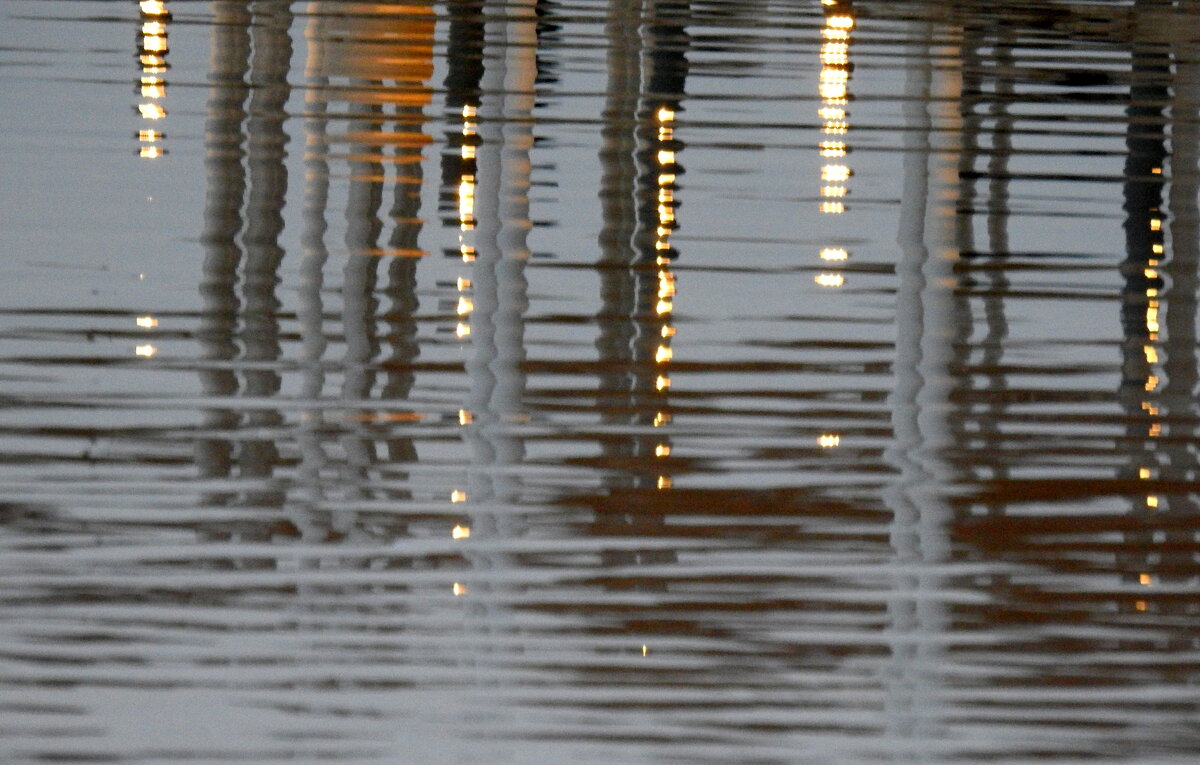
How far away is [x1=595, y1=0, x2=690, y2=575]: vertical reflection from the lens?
15.6 feet

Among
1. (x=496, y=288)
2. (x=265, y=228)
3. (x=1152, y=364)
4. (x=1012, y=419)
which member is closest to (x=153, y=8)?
(x=265, y=228)

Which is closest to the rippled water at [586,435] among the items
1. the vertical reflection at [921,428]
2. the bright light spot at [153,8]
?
the vertical reflection at [921,428]

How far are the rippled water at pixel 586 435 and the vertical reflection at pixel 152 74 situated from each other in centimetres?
8

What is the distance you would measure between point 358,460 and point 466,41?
7670mm

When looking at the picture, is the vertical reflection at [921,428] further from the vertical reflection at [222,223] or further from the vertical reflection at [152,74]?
the vertical reflection at [152,74]

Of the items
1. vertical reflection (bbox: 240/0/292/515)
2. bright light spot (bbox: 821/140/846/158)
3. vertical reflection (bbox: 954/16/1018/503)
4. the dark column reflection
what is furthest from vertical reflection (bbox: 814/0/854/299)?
vertical reflection (bbox: 240/0/292/515)

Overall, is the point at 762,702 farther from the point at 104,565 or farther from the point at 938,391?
the point at 938,391

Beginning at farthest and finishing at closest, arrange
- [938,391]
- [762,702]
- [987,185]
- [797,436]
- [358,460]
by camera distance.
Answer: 1. [987,185]
2. [938,391]
3. [797,436]
4. [358,460]
5. [762,702]

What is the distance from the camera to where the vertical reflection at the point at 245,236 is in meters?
4.87

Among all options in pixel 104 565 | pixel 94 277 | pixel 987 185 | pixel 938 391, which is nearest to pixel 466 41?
pixel 987 185

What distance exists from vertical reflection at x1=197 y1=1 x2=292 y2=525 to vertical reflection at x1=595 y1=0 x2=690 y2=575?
2.11 ft

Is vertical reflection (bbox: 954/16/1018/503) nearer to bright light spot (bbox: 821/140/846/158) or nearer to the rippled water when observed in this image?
the rippled water

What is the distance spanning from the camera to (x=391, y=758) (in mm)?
3461

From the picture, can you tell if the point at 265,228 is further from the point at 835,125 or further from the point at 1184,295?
the point at 835,125
